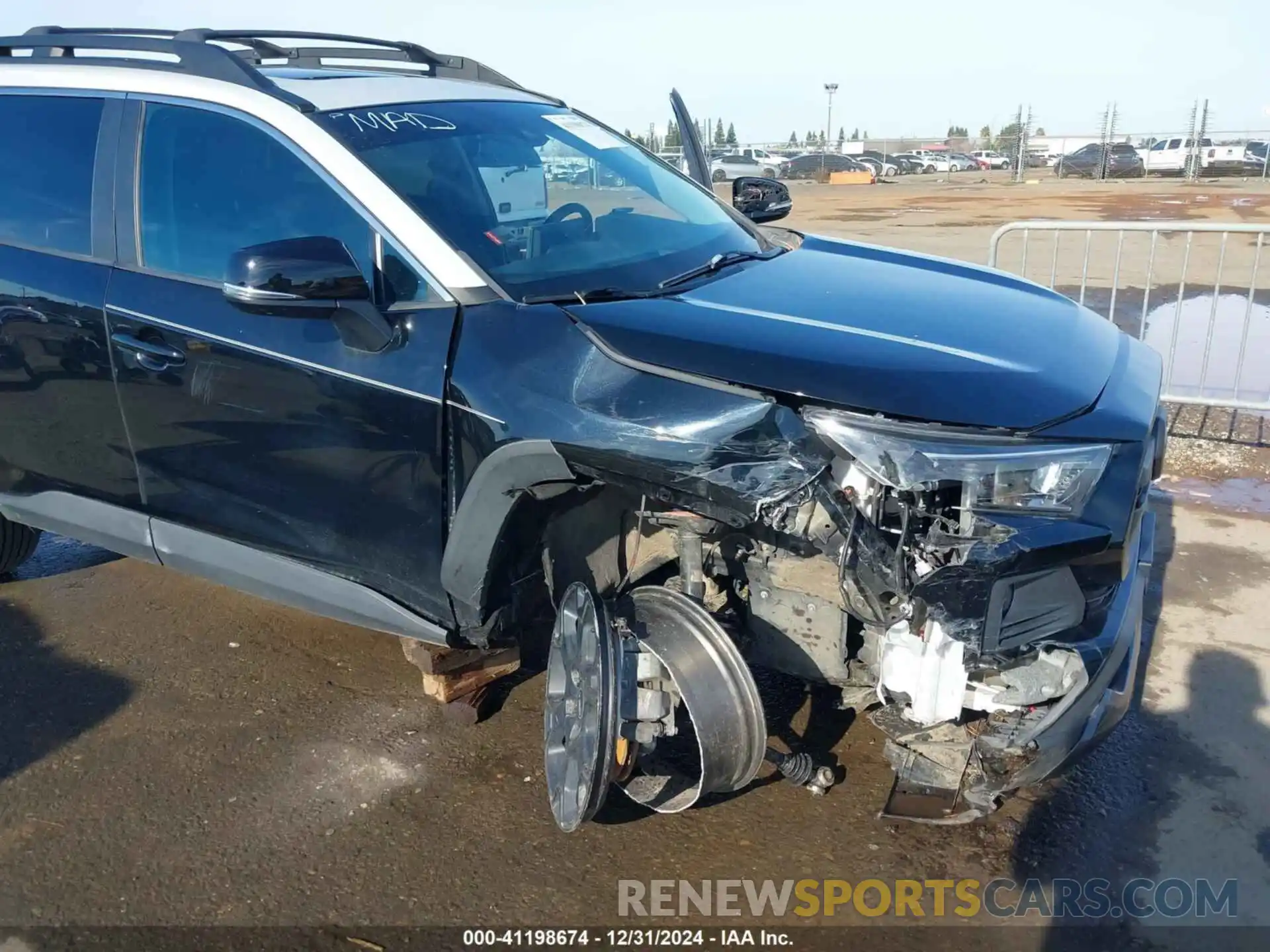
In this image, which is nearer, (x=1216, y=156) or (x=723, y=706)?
(x=723, y=706)

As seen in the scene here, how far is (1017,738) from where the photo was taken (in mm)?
2420

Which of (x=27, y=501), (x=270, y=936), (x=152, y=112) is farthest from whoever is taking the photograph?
(x=27, y=501)

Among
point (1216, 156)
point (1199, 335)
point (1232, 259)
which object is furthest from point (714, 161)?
point (1199, 335)

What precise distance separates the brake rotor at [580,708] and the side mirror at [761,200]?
2353 millimetres

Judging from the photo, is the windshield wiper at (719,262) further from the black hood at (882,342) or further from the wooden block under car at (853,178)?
the wooden block under car at (853,178)

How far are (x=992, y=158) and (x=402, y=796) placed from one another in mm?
55047

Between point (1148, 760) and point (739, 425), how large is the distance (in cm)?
190

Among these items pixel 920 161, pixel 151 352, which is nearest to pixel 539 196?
pixel 151 352

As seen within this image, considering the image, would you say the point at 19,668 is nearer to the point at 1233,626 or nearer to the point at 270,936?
the point at 270,936

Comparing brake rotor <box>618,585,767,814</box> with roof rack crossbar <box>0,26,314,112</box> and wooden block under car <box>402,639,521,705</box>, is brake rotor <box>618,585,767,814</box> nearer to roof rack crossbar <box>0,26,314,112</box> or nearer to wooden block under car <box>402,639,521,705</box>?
wooden block under car <box>402,639,521,705</box>

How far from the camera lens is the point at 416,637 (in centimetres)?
305

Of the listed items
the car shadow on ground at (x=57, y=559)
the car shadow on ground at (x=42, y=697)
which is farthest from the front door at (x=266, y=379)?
the car shadow on ground at (x=57, y=559)

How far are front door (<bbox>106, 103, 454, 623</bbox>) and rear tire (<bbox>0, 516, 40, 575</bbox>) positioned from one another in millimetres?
1341

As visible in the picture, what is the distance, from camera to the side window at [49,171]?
11.2ft
